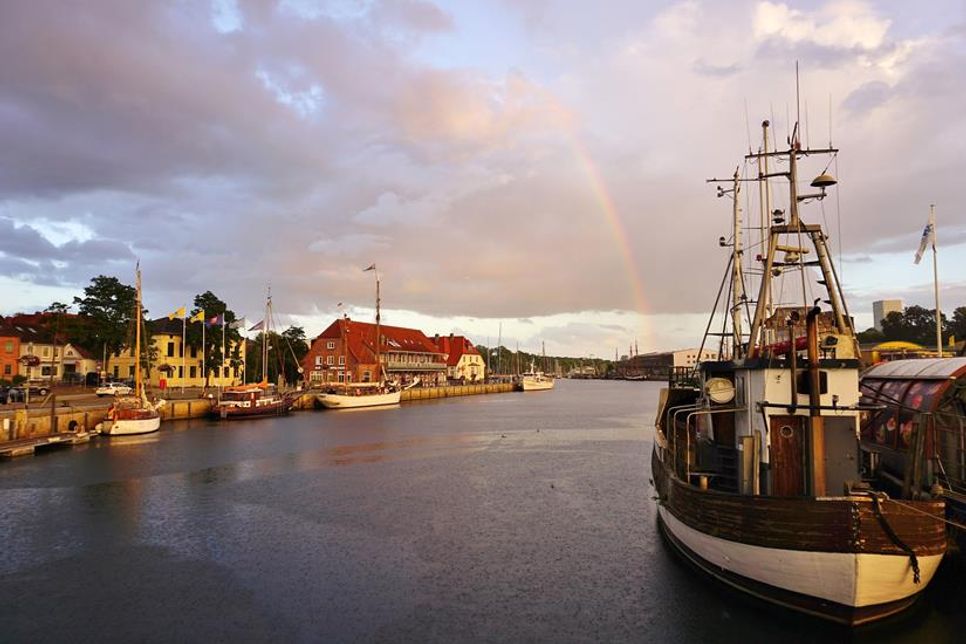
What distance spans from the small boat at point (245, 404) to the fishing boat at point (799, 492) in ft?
178

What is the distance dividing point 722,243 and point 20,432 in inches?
1697

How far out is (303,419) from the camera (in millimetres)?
63375

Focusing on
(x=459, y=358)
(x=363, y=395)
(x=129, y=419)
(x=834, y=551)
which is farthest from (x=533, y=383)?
(x=834, y=551)

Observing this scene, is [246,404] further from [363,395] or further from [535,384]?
[535,384]

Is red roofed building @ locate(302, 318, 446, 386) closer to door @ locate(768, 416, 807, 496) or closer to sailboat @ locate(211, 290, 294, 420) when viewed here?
sailboat @ locate(211, 290, 294, 420)

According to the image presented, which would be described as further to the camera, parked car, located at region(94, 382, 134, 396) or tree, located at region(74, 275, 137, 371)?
tree, located at region(74, 275, 137, 371)

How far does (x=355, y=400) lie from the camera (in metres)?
79.2

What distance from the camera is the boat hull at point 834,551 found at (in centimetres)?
1120

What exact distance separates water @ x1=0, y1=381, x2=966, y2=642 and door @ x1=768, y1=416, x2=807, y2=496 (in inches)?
99.0

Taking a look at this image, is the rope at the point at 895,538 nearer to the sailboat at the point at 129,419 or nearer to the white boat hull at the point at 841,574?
the white boat hull at the point at 841,574

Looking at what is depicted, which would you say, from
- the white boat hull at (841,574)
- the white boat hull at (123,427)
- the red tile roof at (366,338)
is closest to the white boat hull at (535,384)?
the red tile roof at (366,338)

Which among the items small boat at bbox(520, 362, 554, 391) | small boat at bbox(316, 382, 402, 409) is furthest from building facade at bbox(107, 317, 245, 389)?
small boat at bbox(520, 362, 554, 391)

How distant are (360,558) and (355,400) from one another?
62.7 meters

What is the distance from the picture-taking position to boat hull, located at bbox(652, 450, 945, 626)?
11.2 m
